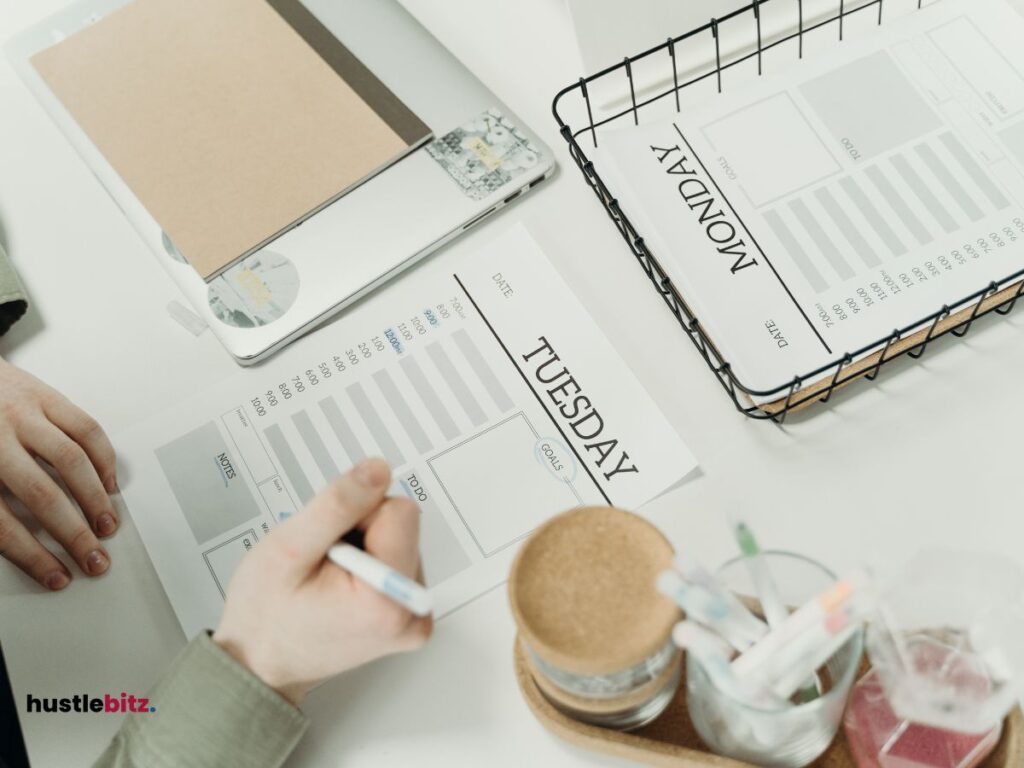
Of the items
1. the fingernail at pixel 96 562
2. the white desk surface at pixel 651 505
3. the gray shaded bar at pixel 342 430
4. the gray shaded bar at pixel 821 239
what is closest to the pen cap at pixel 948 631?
the white desk surface at pixel 651 505

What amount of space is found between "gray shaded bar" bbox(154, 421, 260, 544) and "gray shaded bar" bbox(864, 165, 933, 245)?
1.51 feet

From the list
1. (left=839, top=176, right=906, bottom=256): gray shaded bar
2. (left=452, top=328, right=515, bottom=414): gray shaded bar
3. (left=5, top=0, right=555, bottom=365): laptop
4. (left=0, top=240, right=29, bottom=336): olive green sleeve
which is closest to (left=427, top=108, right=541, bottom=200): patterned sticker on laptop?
(left=5, top=0, right=555, bottom=365): laptop

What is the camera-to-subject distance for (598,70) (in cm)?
73

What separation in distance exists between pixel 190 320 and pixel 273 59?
230 millimetres

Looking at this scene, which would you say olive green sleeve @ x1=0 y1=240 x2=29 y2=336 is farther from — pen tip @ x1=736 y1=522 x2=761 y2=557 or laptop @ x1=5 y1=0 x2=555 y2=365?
pen tip @ x1=736 y1=522 x2=761 y2=557

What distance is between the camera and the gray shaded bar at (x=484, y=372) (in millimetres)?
656

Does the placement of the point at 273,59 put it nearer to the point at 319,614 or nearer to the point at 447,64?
the point at 447,64

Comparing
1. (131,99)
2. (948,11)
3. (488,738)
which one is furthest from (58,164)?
(948,11)

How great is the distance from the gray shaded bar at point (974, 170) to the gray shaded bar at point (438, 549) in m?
0.40

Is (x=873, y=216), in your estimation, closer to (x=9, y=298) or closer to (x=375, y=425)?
(x=375, y=425)

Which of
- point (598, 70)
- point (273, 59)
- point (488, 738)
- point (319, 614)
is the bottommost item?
point (488, 738)

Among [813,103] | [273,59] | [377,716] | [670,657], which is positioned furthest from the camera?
[273,59]

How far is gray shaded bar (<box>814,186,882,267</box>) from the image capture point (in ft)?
2.06

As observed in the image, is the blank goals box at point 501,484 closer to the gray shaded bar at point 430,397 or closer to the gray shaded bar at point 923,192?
the gray shaded bar at point 430,397
